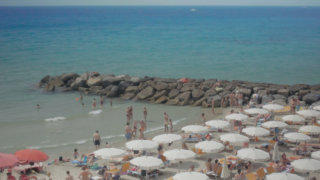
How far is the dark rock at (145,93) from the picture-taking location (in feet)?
105

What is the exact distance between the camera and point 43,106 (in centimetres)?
3100

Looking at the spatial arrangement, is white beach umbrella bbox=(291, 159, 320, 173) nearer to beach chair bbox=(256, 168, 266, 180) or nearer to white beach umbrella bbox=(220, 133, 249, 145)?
beach chair bbox=(256, 168, 266, 180)

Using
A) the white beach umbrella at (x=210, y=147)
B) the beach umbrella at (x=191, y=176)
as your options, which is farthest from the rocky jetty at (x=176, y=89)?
the beach umbrella at (x=191, y=176)

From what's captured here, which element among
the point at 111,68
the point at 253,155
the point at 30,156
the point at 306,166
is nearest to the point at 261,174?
the point at 253,155

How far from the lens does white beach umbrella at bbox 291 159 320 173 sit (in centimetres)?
1540

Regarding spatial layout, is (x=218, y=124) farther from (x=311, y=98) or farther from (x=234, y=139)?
(x=311, y=98)

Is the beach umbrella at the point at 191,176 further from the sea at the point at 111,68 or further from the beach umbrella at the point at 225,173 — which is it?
the sea at the point at 111,68

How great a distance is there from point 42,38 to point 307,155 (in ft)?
229

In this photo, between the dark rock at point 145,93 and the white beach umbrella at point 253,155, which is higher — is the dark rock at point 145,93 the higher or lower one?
the higher one

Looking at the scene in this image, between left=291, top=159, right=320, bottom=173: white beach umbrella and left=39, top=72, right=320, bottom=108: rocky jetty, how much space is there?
39.9ft

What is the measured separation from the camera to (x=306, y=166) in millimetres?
15500

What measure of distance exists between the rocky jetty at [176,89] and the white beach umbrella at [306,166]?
12156 mm

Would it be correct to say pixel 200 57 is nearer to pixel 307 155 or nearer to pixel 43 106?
pixel 43 106

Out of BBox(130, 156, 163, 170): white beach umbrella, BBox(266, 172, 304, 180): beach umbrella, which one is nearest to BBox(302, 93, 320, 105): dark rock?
BBox(266, 172, 304, 180): beach umbrella
